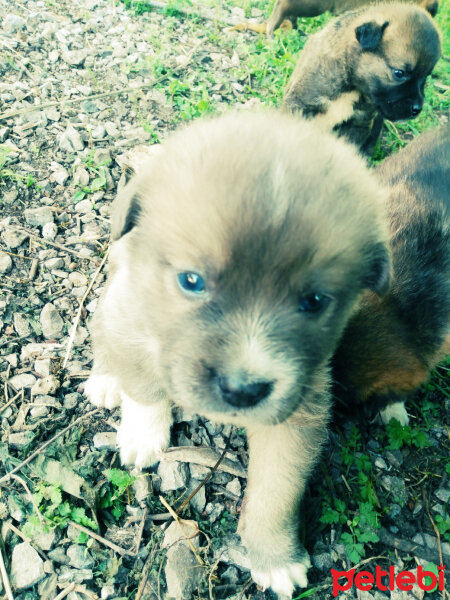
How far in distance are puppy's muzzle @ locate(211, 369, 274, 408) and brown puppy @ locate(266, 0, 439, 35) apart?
466 centimetres

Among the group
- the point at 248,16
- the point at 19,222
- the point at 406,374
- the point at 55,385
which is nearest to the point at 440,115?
the point at 248,16

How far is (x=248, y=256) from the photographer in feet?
5.14

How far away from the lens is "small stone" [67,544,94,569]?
228cm

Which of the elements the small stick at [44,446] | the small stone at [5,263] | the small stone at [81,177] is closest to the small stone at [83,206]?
the small stone at [81,177]

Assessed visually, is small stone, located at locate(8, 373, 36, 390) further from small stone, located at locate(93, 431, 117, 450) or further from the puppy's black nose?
the puppy's black nose

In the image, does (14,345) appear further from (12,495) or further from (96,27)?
(96,27)

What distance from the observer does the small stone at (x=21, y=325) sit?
2.91 metres

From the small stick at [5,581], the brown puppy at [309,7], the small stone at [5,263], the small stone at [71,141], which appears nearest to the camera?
the small stick at [5,581]

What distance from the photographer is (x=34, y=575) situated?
223 centimetres

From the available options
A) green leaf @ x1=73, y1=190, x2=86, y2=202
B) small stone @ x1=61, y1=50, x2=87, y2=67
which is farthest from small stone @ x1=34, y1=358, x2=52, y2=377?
small stone @ x1=61, y1=50, x2=87, y2=67

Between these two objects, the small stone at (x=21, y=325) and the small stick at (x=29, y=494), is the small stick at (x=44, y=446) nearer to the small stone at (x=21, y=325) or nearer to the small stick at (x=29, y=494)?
the small stick at (x=29, y=494)

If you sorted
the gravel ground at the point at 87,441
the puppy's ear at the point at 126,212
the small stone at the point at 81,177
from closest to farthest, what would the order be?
the puppy's ear at the point at 126,212
the gravel ground at the point at 87,441
the small stone at the point at 81,177

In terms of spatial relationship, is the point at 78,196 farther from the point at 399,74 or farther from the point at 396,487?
the point at 399,74

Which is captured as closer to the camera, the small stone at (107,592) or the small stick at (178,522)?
the small stone at (107,592)
